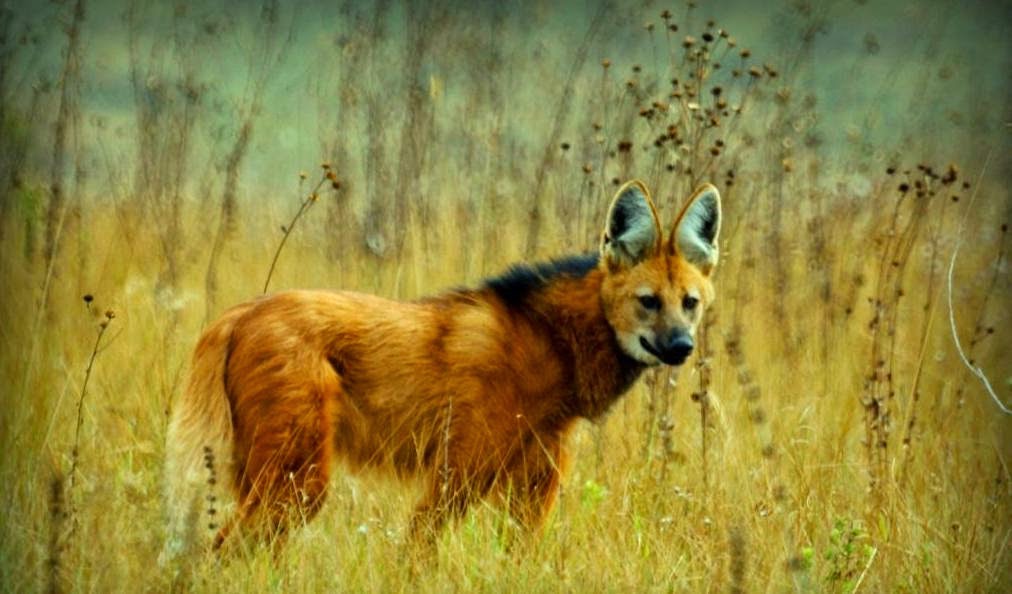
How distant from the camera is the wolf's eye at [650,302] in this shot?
4.28m

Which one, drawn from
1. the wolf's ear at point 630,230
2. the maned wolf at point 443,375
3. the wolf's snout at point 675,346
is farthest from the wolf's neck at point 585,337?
the wolf's snout at point 675,346

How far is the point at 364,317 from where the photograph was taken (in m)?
4.14

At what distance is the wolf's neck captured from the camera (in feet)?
14.5

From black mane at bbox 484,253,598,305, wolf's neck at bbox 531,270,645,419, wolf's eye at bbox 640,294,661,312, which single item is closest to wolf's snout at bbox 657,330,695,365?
wolf's eye at bbox 640,294,661,312

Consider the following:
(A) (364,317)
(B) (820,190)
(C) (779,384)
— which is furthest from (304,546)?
(B) (820,190)

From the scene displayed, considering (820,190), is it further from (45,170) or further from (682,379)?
(45,170)

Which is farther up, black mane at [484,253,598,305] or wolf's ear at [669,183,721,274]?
wolf's ear at [669,183,721,274]

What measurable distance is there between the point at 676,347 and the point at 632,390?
0.80m

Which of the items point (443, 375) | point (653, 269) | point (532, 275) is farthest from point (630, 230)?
point (443, 375)

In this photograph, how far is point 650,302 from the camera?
4.30 m

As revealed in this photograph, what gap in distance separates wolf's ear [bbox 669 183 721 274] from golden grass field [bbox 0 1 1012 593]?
343 millimetres

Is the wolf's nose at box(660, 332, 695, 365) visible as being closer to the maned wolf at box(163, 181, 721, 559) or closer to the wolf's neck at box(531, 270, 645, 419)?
the maned wolf at box(163, 181, 721, 559)

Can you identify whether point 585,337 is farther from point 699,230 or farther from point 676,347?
point 699,230

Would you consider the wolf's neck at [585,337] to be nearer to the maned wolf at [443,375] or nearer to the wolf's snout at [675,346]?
the maned wolf at [443,375]
